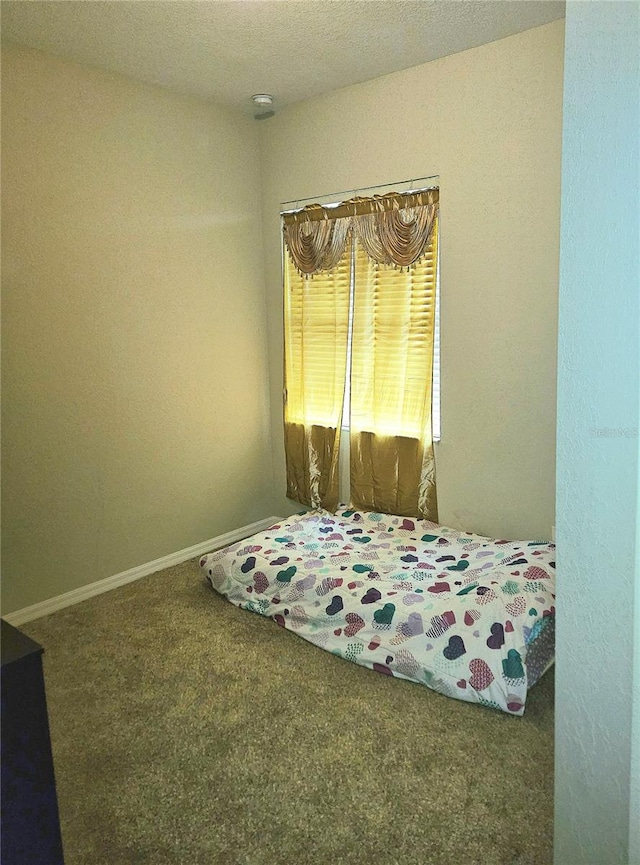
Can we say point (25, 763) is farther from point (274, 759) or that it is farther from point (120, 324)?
point (120, 324)

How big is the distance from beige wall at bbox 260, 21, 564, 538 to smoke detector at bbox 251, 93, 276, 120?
29 centimetres

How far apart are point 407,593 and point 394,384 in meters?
1.26

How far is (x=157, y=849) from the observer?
1899 mm

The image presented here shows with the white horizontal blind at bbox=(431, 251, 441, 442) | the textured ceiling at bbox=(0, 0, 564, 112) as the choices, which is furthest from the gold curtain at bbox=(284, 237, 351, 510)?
the textured ceiling at bbox=(0, 0, 564, 112)

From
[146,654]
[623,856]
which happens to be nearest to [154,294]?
[146,654]

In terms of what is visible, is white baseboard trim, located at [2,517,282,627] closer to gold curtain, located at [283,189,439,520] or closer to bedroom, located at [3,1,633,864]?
bedroom, located at [3,1,633,864]

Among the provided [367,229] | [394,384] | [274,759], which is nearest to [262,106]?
[367,229]

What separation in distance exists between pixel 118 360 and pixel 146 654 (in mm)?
1489

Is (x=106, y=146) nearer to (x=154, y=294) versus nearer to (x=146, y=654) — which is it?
(x=154, y=294)

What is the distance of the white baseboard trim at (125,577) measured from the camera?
3.30 meters

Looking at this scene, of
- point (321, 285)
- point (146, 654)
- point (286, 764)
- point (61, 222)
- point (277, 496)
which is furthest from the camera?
point (277, 496)

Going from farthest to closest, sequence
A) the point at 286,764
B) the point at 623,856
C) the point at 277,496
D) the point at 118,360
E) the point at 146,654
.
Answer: the point at 277,496 → the point at 118,360 → the point at 146,654 → the point at 286,764 → the point at 623,856

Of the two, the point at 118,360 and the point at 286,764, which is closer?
the point at 286,764

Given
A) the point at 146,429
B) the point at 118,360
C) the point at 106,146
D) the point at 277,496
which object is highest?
the point at 106,146
